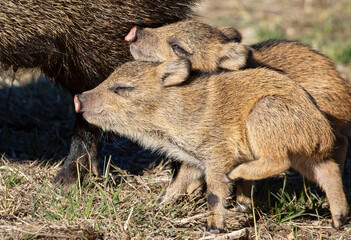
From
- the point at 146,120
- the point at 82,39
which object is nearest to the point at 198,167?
the point at 146,120

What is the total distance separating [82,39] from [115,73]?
38 centimetres

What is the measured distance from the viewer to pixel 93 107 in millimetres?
3301

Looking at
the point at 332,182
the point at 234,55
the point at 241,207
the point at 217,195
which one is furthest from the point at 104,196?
the point at 332,182

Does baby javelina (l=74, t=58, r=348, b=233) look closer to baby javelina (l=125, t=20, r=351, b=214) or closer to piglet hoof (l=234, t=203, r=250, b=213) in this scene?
baby javelina (l=125, t=20, r=351, b=214)

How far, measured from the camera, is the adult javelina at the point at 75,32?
11.5 ft

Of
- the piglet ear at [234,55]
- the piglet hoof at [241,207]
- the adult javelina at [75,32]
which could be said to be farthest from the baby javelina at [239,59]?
the piglet hoof at [241,207]

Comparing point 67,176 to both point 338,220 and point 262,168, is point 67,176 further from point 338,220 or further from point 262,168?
point 338,220

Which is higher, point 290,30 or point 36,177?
point 290,30

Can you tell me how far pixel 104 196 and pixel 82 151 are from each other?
72 cm

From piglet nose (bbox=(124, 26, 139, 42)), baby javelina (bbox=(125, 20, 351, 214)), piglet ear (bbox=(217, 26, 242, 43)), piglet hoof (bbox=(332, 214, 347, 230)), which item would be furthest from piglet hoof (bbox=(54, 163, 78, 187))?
piglet hoof (bbox=(332, 214, 347, 230))

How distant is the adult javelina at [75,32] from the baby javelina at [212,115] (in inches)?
13.1

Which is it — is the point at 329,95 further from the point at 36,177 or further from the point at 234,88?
the point at 36,177

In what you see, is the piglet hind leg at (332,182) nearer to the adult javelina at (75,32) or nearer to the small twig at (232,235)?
the small twig at (232,235)

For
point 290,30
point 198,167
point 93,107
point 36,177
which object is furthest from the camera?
point 290,30
